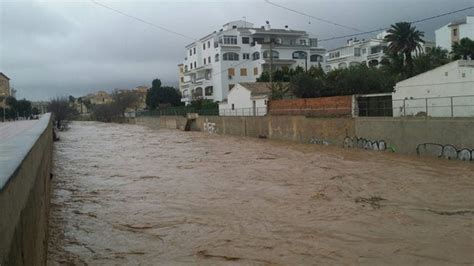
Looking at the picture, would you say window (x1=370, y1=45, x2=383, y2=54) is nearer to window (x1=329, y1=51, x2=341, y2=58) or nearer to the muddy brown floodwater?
window (x1=329, y1=51, x2=341, y2=58)

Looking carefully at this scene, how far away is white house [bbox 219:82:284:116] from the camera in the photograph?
173ft

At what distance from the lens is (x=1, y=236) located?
109 inches

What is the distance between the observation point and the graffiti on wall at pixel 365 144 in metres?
29.7

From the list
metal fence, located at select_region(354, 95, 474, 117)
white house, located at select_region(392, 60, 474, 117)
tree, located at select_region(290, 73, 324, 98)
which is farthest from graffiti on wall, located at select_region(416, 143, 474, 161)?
tree, located at select_region(290, 73, 324, 98)

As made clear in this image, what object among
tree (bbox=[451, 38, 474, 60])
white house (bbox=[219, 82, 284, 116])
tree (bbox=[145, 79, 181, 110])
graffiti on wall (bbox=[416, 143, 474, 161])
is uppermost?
tree (bbox=[451, 38, 474, 60])

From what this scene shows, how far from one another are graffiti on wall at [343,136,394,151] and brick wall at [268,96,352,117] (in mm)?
2858

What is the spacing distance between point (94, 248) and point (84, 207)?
4796mm

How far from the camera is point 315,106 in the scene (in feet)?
130

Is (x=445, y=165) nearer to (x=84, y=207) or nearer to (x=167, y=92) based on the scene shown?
(x=84, y=207)

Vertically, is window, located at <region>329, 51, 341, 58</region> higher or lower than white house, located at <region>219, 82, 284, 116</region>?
higher

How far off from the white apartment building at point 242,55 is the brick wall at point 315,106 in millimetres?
35513

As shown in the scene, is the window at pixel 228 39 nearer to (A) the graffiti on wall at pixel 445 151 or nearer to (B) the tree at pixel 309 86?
(B) the tree at pixel 309 86

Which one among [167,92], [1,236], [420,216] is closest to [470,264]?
[420,216]

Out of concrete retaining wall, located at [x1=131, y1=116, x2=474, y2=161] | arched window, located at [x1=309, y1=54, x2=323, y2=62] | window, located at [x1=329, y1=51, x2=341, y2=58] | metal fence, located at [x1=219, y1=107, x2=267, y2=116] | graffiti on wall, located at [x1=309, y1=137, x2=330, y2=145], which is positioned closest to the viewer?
concrete retaining wall, located at [x1=131, y1=116, x2=474, y2=161]
